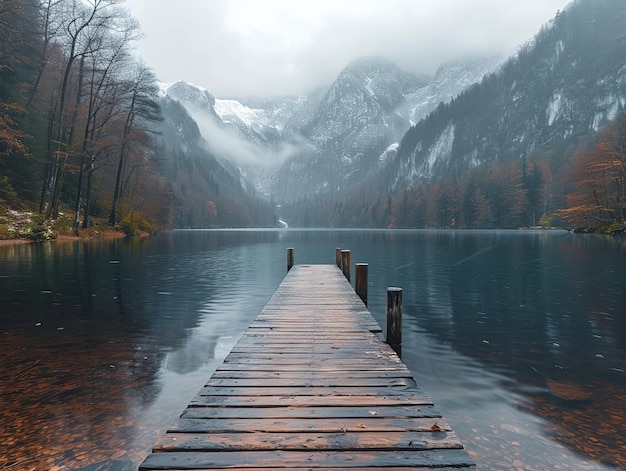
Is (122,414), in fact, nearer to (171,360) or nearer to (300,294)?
(171,360)

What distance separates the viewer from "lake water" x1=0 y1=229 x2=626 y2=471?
5777 millimetres

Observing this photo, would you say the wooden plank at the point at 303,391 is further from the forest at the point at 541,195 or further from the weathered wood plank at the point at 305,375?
the forest at the point at 541,195

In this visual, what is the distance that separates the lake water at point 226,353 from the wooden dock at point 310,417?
152cm

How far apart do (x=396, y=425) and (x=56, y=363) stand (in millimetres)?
8176

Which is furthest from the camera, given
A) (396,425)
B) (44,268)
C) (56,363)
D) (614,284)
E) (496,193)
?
(496,193)

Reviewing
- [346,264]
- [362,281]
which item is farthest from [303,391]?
[346,264]

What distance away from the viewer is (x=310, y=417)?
4527mm

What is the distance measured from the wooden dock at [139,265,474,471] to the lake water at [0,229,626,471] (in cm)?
152

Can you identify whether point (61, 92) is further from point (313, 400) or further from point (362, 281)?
point (313, 400)

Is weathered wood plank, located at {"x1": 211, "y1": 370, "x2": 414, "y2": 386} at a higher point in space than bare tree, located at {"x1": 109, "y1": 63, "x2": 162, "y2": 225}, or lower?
lower

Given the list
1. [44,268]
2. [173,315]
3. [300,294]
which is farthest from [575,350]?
[44,268]

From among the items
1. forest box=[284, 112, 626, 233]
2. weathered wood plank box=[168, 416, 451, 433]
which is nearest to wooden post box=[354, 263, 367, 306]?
weathered wood plank box=[168, 416, 451, 433]

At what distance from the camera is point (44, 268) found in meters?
23.3

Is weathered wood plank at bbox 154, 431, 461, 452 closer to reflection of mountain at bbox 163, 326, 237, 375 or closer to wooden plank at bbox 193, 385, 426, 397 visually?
wooden plank at bbox 193, 385, 426, 397
